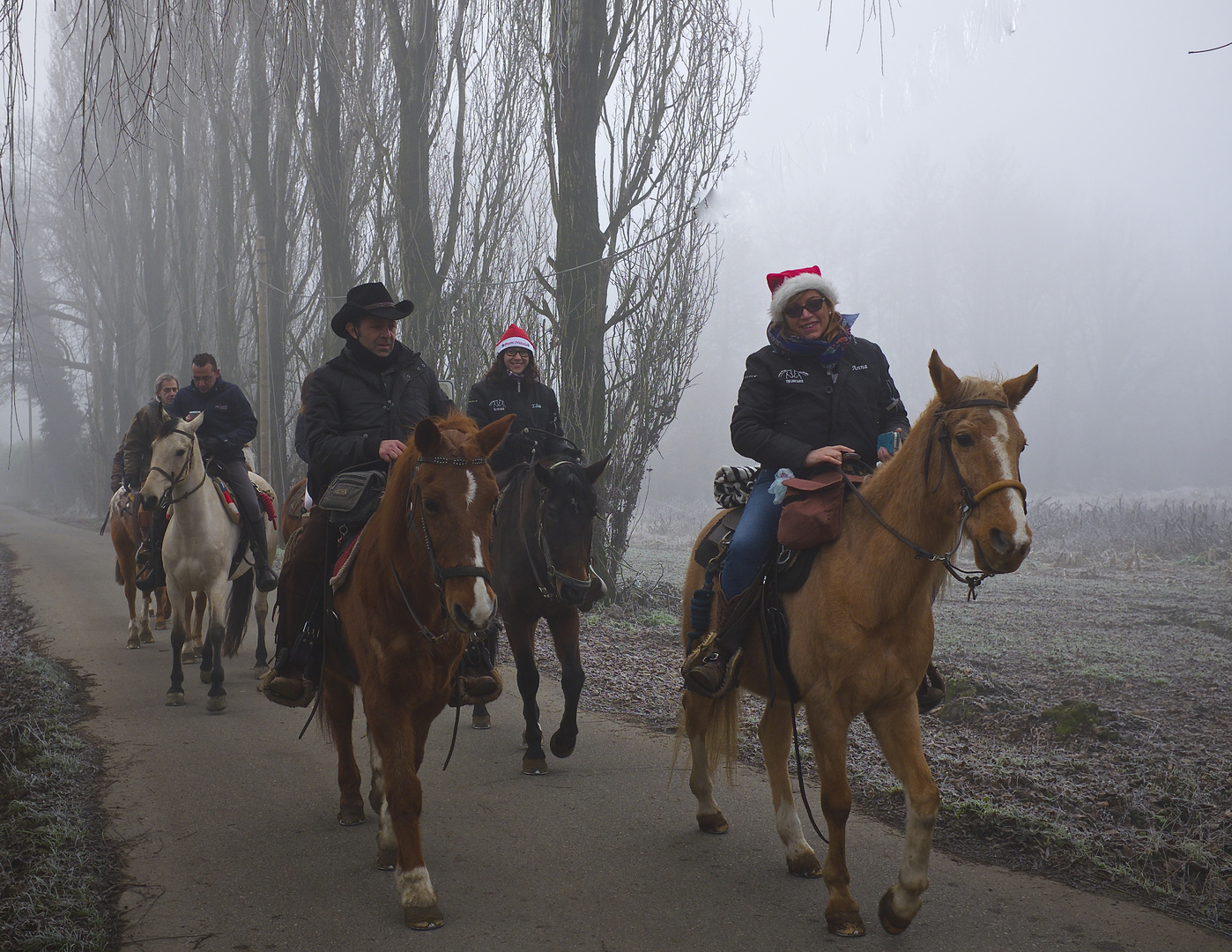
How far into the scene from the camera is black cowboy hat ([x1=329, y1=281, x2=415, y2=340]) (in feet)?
14.7

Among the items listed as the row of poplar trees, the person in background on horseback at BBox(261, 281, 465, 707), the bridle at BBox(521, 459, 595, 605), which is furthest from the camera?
the row of poplar trees

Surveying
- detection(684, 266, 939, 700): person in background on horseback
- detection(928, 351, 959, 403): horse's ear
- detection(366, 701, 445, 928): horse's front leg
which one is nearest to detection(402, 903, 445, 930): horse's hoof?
detection(366, 701, 445, 928): horse's front leg

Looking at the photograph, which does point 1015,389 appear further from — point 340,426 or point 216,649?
point 216,649

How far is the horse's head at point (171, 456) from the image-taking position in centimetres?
713

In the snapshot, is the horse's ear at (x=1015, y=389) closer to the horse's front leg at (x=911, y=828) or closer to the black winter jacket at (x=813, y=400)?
the black winter jacket at (x=813, y=400)

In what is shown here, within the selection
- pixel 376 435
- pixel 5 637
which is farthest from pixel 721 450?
pixel 376 435

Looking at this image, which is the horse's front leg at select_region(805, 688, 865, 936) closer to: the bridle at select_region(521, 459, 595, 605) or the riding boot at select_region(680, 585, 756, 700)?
the riding boot at select_region(680, 585, 756, 700)

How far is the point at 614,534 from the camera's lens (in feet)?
38.2

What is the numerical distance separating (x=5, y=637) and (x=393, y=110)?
10006mm

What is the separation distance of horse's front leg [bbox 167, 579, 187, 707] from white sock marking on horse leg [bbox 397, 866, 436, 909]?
423 cm

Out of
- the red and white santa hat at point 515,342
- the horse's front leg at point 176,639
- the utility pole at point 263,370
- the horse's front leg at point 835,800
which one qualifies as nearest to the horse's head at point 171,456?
the horse's front leg at point 176,639

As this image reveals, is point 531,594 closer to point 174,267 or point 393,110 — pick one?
point 393,110

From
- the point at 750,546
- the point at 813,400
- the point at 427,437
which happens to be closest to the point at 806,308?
the point at 813,400

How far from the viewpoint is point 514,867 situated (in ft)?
12.6
